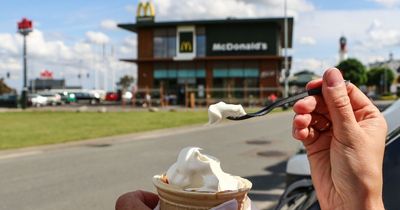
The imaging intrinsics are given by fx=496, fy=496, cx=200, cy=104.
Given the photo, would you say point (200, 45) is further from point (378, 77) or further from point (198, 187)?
point (378, 77)

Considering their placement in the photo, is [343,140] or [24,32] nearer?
[343,140]

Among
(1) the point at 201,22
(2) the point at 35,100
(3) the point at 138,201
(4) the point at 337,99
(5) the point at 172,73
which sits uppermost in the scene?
(1) the point at 201,22

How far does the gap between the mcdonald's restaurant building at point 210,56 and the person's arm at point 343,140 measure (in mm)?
49020

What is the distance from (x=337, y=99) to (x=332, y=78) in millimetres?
68

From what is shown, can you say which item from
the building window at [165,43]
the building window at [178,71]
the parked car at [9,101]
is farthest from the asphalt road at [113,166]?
the building window at [165,43]

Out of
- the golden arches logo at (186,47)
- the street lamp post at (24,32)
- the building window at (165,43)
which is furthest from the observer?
the building window at (165,43)

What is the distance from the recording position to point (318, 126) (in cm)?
175

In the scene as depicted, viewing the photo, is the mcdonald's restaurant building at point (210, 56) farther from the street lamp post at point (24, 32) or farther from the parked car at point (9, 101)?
the parked car at point (9, 101)

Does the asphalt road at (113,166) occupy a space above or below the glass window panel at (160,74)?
below

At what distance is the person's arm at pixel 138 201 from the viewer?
5.52ft

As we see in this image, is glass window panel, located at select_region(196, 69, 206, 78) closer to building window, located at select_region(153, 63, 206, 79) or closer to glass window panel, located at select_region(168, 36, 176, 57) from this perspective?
building window, located at select_region(153, 63, 206, 79)

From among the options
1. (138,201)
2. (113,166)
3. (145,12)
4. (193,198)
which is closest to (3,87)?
(145,12)

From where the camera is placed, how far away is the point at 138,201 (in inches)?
67.1

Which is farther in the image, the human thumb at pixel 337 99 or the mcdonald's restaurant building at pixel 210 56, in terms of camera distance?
the mcdonald's restaurant building at pixel 210 56
